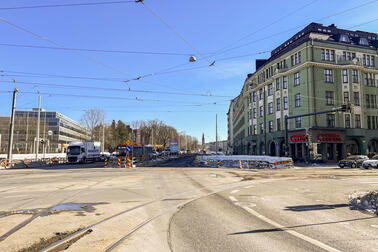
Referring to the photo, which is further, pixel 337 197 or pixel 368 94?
pixel 368 94

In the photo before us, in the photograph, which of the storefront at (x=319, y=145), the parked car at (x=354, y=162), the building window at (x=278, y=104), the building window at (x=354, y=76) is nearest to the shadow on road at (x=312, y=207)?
the parked car at (x=354, y=162)

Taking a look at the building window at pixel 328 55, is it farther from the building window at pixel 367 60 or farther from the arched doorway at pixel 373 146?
the arched doorway at pixel 373 146

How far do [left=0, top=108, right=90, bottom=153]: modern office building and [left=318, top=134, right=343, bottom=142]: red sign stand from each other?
44782 mm

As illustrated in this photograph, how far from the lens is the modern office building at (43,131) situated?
65.2 m

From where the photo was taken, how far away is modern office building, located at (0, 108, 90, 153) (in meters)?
65.2

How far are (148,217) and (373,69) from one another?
4789 centimetres

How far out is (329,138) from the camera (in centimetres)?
3719

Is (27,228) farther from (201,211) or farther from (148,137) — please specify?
(148,137)

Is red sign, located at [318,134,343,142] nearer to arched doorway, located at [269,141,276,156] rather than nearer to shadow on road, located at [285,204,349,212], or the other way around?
arched doorway, located at [269,141,276,156]

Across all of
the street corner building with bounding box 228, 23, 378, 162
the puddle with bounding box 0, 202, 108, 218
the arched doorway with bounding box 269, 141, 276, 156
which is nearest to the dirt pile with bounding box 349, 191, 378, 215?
the puddle with bounding box 0, 202, 108, 218

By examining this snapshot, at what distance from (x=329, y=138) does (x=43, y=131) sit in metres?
69.0

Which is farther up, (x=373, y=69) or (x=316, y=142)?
(x=373, y=69)

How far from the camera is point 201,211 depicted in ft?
25.0

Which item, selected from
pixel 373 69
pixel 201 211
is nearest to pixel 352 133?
pixel 373 69
